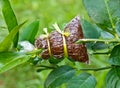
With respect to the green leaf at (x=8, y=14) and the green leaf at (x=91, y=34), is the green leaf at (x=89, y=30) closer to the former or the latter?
the green leaf at (x=91, y=34)

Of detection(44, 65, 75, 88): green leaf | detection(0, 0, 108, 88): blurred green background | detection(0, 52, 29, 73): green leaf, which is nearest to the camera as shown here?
detection(0, 52, 29, 73): green leaf

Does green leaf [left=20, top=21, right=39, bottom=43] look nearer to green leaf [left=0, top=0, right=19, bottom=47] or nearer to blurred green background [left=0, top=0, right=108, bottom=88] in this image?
green leaf [left=0, top=0, right=19, bottom=47]

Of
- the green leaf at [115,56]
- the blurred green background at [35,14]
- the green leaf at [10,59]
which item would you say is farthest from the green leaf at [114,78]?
the blurred green background at [35,14]

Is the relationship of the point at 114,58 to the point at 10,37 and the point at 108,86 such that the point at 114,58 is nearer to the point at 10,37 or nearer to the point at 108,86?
the point at 108,86

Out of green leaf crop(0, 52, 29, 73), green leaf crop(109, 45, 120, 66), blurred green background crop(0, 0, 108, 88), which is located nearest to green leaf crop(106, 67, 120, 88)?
green leaf crop(109, 45, 120, 66)

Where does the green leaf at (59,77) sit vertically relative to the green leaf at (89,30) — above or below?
below
